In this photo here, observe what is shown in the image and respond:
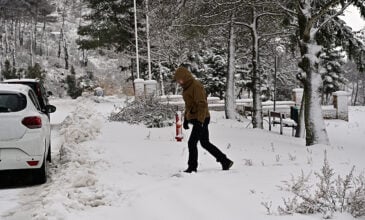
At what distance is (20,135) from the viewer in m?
7.83

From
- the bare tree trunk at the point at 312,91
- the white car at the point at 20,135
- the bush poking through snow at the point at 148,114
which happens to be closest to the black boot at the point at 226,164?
the white car at the point at 20,135

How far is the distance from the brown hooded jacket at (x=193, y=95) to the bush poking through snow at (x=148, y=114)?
1045 cm

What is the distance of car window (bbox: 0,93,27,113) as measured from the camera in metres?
7.97

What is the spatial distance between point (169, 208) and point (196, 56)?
38.7m

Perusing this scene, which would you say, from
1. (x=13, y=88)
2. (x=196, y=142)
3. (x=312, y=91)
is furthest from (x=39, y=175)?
(x=312, y=91)

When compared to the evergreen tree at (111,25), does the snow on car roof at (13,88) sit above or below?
below

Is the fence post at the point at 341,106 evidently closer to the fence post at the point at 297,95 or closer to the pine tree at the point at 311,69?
the fence post at the point at 297,95

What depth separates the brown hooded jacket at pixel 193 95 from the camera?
7.79m

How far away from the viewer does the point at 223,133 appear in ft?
53.6

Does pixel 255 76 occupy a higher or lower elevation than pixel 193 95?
higher

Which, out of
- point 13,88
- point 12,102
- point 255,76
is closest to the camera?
point 12,102

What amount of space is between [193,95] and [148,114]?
37.2 ft

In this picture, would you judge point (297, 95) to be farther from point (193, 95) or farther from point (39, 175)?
point (39, 175)

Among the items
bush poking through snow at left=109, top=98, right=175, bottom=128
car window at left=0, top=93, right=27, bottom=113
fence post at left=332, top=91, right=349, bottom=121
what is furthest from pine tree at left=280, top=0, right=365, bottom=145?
fence post at left=332, top=91, right=349, bottom=121
